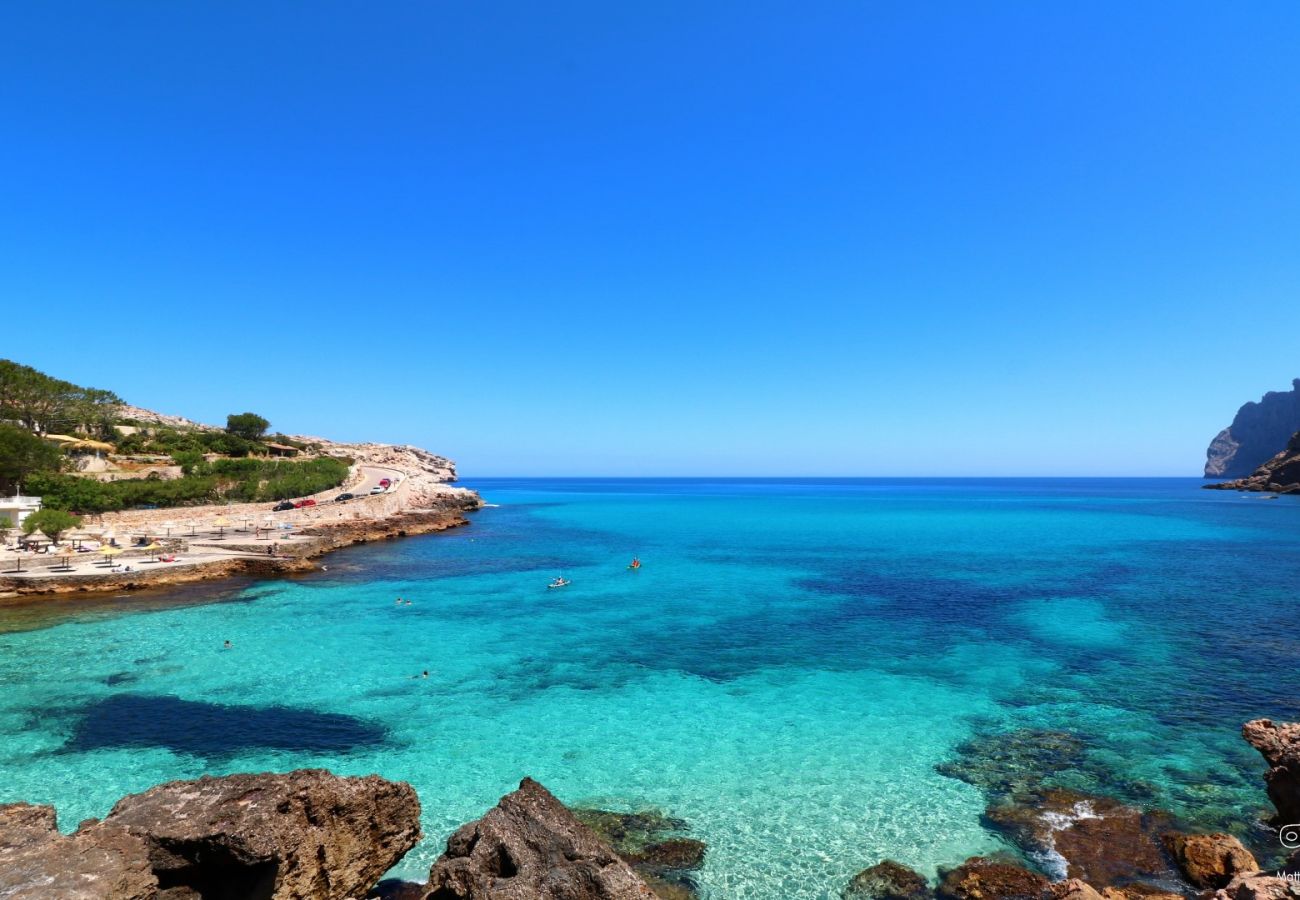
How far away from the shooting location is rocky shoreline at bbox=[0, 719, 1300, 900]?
7312mm

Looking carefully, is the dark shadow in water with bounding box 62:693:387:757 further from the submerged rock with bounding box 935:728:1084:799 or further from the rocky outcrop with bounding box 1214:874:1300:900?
the rocky outcrop with bounding box 1214:874:1300:900

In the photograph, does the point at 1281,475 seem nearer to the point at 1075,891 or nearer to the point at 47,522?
the point at 1075,891

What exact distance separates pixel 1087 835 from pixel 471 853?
11980 mm

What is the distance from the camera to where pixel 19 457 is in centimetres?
5138

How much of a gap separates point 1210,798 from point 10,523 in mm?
58804

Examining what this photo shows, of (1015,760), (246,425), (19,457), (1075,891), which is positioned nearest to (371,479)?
(246,425)

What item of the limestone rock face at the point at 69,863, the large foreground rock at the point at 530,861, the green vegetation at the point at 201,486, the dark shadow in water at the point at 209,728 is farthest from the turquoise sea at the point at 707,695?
the green vegetation at the point at 201,486

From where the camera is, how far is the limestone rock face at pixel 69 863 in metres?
6.40

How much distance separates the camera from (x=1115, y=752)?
52.1 ft

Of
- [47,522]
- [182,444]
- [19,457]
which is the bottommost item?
[47,522]

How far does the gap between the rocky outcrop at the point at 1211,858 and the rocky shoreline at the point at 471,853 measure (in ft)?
0.08

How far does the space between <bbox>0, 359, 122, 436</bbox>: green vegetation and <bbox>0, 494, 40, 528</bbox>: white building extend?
30.8 m

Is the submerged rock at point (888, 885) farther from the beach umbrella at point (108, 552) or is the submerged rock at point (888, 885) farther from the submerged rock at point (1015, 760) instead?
the beach umbrella at point (108, 552)

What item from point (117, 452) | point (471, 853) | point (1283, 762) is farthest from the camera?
point (117, 452)
